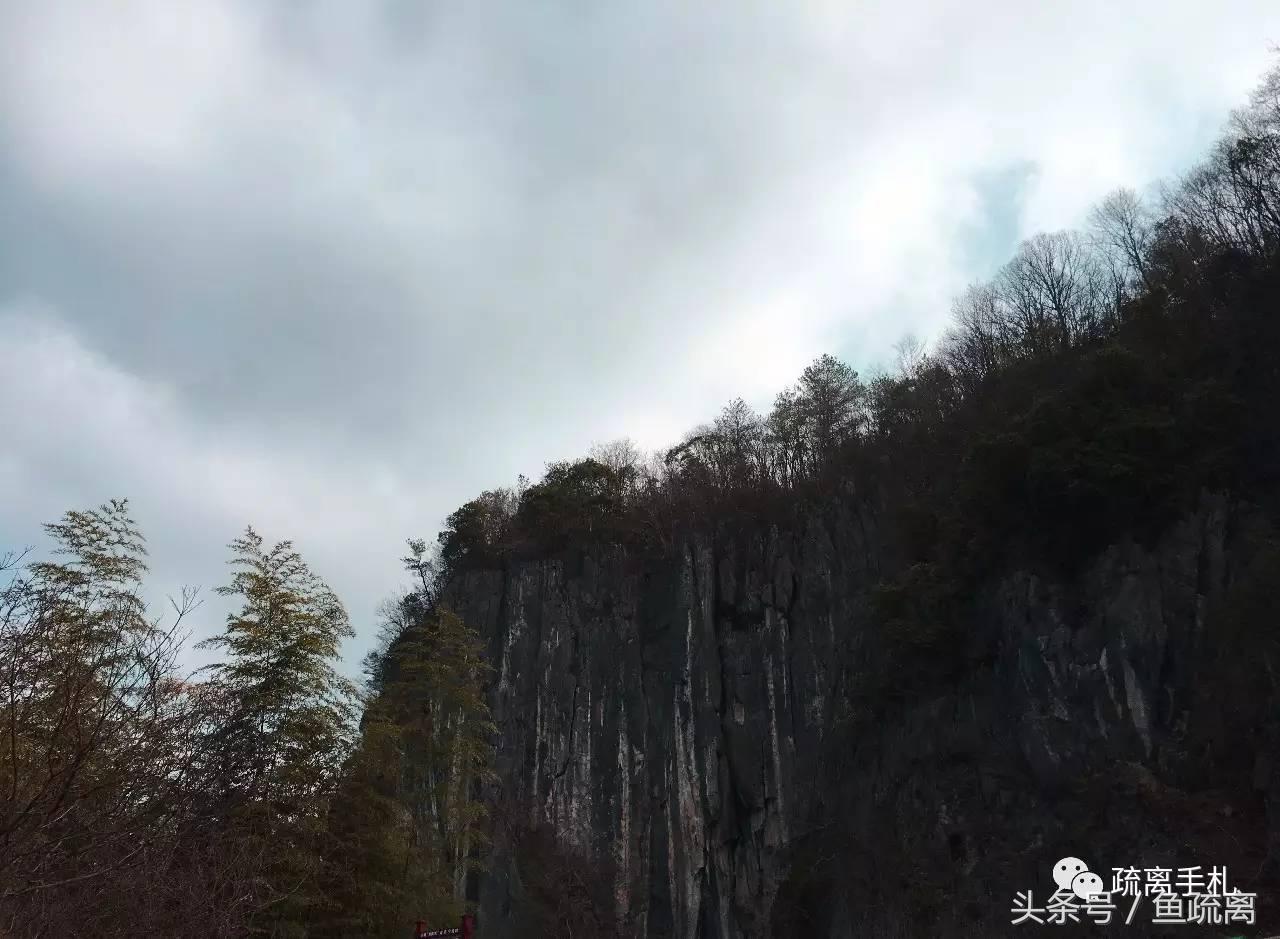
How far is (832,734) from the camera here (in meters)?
20.0

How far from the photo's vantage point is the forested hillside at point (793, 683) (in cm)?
779

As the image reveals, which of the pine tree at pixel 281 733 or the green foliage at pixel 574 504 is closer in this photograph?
the pine tree at pixel 281 733

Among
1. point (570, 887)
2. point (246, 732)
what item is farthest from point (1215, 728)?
point (570, 887)

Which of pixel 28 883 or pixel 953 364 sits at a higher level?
pixel 953 364

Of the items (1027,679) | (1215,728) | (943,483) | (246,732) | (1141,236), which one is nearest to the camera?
(246,732)

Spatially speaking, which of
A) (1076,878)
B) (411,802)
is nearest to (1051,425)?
(1076,878)

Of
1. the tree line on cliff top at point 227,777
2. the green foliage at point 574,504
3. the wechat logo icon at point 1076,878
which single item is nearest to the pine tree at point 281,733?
the tree line on cliff top at point 227,777

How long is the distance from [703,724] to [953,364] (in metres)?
11.5

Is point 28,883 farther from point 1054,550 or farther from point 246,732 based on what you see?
point 1054,550

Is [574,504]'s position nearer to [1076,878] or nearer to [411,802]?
[411,802]

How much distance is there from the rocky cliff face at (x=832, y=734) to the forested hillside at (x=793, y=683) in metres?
0.07

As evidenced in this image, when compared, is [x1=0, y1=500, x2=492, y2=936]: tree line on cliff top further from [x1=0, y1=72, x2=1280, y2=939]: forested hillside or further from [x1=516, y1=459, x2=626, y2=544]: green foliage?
[x1=516, y1=459, x2=626, y2=544]: green foliage

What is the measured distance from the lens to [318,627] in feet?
35.2

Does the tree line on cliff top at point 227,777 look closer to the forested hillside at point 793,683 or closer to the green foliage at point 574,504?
the forested hillside at point 793,683
